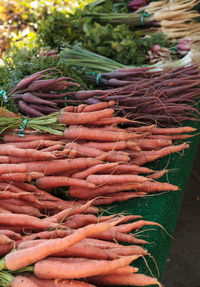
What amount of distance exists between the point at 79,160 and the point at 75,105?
57 cm

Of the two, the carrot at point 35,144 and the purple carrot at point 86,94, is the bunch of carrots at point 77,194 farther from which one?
the purple carrot at point 86,94

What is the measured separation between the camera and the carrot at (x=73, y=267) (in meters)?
1.03

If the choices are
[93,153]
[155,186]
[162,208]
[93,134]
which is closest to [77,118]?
[93,134]

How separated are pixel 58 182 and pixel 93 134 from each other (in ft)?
1.25

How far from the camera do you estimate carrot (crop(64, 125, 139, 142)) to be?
1806 millimetres

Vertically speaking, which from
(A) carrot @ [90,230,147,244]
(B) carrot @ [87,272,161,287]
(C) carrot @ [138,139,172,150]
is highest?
(C) carrot @ [138,139,172,150]

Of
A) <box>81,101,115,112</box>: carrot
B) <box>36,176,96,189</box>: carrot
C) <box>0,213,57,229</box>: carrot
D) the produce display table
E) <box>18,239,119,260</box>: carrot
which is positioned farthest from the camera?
<box>81,101,115,112</box>: carrot

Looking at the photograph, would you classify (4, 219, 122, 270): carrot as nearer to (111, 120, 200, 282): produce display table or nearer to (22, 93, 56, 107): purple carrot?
(111, 120, 200, 282): produce display table

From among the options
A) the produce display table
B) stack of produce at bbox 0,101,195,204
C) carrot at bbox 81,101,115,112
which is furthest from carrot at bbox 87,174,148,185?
carrot at bbox 81,101,115,112

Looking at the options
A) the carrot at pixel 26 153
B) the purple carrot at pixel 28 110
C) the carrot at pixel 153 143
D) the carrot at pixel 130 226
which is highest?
the purple carrot at pixel 28 110

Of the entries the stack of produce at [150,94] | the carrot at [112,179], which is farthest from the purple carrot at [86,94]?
the carrot at [112,179]

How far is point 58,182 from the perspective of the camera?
1.63 m

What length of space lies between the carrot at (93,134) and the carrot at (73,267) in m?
0.86

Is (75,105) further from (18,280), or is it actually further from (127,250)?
(18,280)
